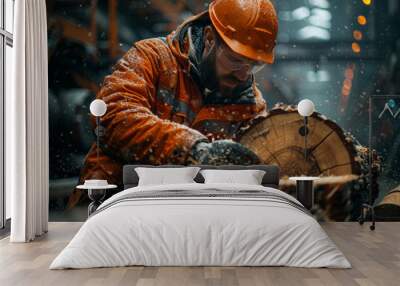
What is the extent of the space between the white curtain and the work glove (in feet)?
6.70

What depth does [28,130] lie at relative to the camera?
6105mm

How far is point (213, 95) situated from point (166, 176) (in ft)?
4.59

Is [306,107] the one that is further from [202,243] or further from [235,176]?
[202,243]

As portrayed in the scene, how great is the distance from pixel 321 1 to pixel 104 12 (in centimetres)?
297

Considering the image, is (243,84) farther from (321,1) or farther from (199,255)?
(199,255)

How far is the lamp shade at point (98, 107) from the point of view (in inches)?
281

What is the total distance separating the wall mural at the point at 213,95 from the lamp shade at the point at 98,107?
1.19 feet

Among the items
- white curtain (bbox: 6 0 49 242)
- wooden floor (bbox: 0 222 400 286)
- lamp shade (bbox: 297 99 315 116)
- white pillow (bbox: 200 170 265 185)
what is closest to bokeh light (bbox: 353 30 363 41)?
lamp shade (bbox: 297 99 315 116)

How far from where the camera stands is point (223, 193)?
5.39 m

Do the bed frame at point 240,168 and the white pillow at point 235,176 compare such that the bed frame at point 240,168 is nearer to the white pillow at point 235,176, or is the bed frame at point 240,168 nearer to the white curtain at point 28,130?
the white pillow at point 235,176

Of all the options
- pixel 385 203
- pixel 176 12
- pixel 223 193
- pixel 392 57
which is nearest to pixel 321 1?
pixel 392 57

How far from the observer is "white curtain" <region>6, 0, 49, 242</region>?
6000 millimetres

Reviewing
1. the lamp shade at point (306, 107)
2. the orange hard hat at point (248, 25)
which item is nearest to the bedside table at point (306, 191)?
the lamp shade at point (306, 107)

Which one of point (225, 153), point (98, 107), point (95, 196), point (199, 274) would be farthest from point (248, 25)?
point (199, 274)
